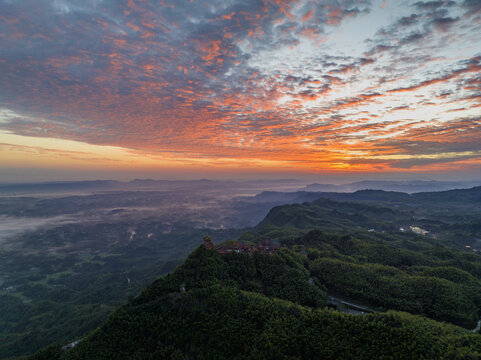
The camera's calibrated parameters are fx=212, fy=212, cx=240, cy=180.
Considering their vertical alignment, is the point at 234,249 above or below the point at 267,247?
above

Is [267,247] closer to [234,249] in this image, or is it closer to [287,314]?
[234,249]

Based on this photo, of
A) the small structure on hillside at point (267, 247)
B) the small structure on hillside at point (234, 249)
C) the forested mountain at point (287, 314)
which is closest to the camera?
the forested mountain at point (287, 314)

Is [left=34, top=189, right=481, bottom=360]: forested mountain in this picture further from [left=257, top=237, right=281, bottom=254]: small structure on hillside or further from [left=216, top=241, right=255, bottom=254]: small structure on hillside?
[left=257, top=237, right=281, bottom=254]: small structure on hillside

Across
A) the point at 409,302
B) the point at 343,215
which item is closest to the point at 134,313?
the point at 409,302

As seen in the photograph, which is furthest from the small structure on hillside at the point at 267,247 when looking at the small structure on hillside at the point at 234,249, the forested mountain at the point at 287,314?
the small structure on hillside at the point at 234,249

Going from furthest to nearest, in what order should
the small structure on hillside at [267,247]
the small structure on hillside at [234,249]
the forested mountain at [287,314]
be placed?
the small structure on hillside at [267,247] < the small structure on hillside at [234,249] < the forested mountain at [287,314]

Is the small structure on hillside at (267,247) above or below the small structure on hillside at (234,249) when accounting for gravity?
below

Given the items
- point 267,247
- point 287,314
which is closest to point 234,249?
point 267,247

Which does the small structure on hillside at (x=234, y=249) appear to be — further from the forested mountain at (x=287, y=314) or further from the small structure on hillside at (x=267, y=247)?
the small structure on hillside at (x=267, y=247)
